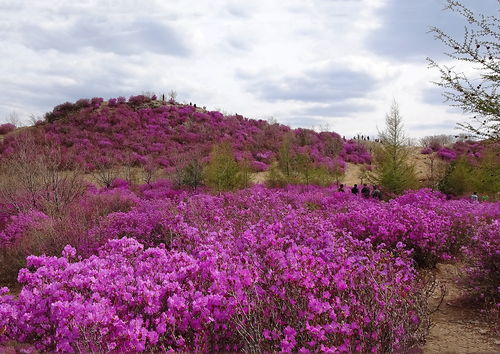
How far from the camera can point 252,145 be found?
37.4 metres

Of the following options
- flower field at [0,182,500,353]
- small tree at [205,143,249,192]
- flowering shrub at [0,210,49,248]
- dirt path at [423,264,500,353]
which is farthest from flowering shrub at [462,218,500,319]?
small tree at [205,143,249,192]

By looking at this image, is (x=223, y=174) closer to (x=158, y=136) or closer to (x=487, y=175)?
(x=487, y=175)

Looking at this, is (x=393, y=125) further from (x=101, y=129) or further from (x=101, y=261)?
(x=101, y=129)

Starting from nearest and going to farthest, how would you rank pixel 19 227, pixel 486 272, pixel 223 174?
pixel 486 272
pixel 19 227
pixel 223 174

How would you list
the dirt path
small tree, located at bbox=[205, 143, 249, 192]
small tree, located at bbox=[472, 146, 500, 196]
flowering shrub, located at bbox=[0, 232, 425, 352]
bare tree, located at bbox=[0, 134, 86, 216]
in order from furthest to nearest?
1. small tree, located at bbox=[205, 143, 249, 192]
2. bare tree, located at bbox=[0, 134, 86, 216]
3. small tree, located at bbox=[472, 146, 500, 196]
4. the dirt path
5. flowering shrub, located at bbox=[0, 232, 425, 352]

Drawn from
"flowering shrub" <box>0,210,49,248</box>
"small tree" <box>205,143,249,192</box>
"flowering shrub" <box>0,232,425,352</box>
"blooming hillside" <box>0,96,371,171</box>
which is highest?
"blooming hillside" <box>0,96,371,171</box>

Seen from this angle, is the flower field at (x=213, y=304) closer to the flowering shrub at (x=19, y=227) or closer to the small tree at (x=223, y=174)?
the flowering shrub at (x=19, y=227)

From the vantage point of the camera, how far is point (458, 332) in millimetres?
6062

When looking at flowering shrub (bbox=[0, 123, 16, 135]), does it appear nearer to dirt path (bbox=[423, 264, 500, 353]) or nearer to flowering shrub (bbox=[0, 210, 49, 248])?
flowering shrub (bbox=[0, 210, 49, 248])

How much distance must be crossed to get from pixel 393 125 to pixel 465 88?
1390cm

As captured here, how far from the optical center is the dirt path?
545 centimetres

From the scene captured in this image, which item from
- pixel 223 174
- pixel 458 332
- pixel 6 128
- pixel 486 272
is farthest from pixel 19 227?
pixel 6 128

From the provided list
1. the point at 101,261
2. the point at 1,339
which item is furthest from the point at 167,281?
the point at 1,339

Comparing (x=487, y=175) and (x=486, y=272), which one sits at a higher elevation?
(x=487, y=175)
